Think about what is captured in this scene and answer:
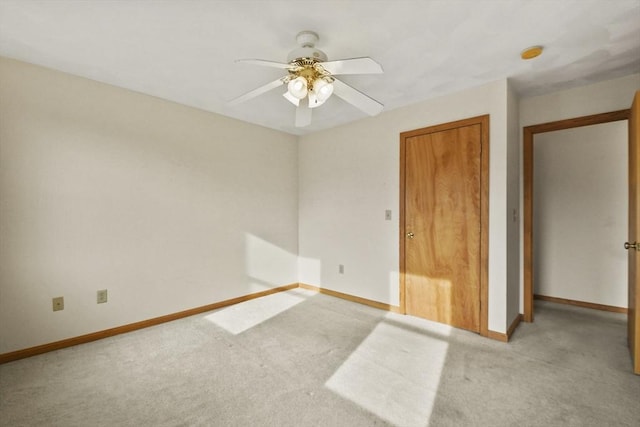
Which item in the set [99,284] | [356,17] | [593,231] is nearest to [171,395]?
[99,284]

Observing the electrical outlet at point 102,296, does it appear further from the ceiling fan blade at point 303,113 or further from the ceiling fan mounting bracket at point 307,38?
the ceiling fan mounting bracket at point 307,38

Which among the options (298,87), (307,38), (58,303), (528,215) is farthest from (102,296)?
(528,215)

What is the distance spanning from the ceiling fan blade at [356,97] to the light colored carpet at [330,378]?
1.91 metres

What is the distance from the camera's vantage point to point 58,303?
7.81 ft

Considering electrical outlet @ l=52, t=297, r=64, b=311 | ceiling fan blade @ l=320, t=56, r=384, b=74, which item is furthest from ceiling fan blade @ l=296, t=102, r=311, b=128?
electrical outlet @ l=52, t=297, r=64, b=311

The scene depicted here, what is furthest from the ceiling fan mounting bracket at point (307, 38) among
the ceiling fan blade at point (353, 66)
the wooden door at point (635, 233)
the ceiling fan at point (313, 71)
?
the wooden door at point (635, 233)

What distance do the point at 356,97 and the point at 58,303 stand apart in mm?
2933

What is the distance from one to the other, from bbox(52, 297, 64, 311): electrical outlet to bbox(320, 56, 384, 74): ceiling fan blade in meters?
2.82

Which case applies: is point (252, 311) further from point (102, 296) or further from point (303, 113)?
point (303, 113)

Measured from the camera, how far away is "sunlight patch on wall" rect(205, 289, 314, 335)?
9.59 ft

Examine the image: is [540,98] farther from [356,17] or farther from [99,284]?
[99,284]

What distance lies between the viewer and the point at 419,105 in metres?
3.07

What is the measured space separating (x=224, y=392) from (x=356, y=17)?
8.17 feet

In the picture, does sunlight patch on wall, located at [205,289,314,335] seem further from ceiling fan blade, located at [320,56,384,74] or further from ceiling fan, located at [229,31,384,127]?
ceiling fan blade, located at [320,56,384,74]
